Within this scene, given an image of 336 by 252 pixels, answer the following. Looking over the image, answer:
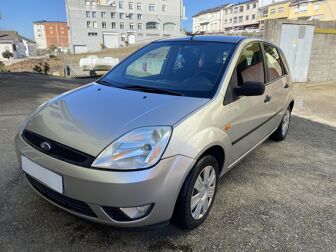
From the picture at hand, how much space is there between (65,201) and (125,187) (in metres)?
0.54

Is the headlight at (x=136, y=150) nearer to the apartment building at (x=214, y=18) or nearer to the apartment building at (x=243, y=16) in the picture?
the apartment building at (x=243, y=16)

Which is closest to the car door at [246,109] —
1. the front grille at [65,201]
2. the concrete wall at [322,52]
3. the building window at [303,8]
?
the front grille at [65,201]

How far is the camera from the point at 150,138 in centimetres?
192

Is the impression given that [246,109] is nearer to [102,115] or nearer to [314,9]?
[102,115]

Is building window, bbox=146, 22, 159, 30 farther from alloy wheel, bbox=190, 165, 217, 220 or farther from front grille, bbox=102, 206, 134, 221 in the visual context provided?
front grille, bbox=102, 206, 134, 221

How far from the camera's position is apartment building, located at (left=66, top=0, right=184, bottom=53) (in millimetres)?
59062

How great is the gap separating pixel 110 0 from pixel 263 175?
6846 centimetres

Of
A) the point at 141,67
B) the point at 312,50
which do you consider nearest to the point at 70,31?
the point at 312,50

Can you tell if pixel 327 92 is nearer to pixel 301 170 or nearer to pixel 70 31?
pixel 301 170

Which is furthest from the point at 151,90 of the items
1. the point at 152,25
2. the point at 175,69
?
the point at 152,25

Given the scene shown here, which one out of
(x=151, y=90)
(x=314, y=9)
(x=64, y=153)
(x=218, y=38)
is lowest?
(x=64, y=153)

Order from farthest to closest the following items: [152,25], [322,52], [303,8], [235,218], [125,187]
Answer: [152,25]
[303,8]
[322,52]
[235,218]
[125,187]

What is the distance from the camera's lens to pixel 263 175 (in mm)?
3371

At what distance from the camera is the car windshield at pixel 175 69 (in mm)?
2592
